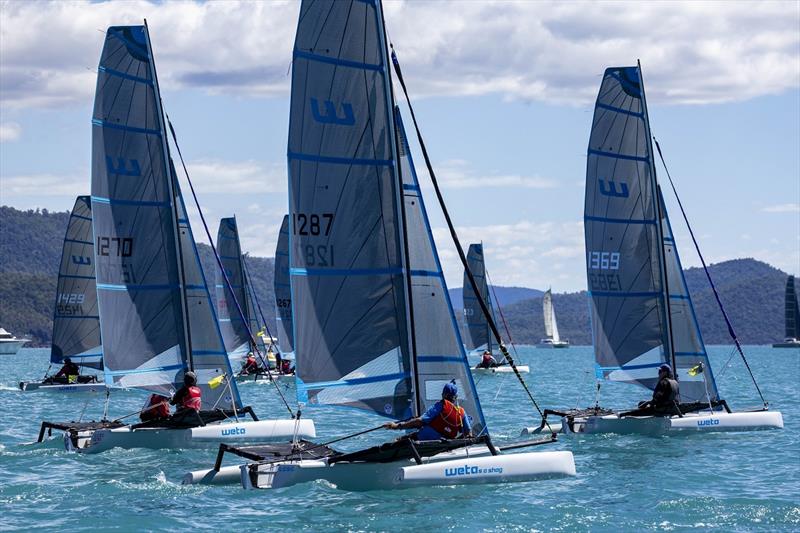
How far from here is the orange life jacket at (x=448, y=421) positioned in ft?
65.5

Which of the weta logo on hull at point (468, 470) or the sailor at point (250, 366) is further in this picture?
the sailor at point (250, 366)

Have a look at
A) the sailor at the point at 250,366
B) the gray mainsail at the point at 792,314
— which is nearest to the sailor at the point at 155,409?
the sailor at the point at 250,366

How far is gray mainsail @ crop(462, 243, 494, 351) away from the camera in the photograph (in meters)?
67.4

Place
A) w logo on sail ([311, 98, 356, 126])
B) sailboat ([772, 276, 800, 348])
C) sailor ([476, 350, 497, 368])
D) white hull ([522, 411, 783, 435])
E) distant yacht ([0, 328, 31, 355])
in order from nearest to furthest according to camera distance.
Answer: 1. w logo on sail ([311, 98, 356, 126])
2. white hull ([522, 411, 783, 435])
3. sailor ([476, 350, 497, 368])
4. distant yacht ([0, 328, 31, 355])
5. sailboat ([772, 276, 800, 348])

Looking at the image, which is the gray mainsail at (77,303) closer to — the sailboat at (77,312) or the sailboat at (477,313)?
the sailboat at (77,312)

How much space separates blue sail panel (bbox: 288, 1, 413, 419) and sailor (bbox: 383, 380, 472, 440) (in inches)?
31.5

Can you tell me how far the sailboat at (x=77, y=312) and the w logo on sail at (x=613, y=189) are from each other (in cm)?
2123

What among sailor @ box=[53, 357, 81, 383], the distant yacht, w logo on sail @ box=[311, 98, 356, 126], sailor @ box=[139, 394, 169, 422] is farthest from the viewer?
the distant yacht

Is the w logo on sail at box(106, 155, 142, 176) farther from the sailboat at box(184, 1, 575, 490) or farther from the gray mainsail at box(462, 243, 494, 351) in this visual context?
the gray mainsail at box(462, 243, 494, 351)

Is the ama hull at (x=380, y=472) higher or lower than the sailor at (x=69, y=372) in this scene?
lower

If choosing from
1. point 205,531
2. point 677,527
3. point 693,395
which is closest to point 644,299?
point 693,395

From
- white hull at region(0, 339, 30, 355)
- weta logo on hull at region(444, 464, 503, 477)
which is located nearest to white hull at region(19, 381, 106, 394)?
weta logo on hull at region(444, 464, 503, 477)

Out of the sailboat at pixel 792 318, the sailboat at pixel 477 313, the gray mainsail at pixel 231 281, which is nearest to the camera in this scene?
the gray mainsail at pixel 231 281

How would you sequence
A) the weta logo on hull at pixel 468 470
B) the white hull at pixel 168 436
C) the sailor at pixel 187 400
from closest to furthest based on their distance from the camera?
1. the weta logo on hull at pixel 468 470
2. the white hull at pixel 168 436
3. the sailor at pixel 187 400
